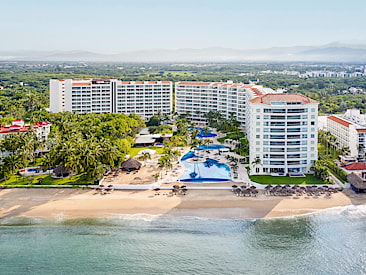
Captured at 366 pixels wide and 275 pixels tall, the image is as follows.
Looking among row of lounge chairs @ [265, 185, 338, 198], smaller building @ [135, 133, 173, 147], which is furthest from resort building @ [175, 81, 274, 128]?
row of lounge chairs @ [265, 185, 338, 198]

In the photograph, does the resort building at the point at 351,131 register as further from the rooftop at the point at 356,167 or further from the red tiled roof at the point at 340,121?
the rooftop at the point at 356,167

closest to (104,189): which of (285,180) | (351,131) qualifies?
(285,180)

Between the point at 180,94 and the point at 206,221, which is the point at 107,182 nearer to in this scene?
the point at 206,221

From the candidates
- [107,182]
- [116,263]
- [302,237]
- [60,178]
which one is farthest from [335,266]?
[60,178]

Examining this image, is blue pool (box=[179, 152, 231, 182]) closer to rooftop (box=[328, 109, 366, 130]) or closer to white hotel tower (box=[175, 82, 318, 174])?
white hotel tower (box=[175, 82, 318, 174])

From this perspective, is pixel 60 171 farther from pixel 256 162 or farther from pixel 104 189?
pixel 256 162
